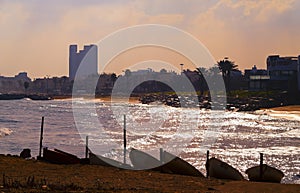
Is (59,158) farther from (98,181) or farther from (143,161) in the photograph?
(98,181)

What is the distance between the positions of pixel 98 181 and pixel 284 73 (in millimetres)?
106615

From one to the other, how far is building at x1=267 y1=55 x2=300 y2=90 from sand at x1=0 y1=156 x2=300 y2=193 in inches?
3779

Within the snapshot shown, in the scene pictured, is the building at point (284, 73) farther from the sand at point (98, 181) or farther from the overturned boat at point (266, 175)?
the sand at point (98, 181)

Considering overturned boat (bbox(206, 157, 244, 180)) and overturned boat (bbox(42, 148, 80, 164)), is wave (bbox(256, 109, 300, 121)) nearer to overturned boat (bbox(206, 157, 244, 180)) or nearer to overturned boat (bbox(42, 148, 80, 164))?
overturned boat (bbox(206, 157, 244, 180))

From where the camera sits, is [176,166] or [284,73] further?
[284,73]

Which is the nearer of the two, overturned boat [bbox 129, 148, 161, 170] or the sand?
the sand

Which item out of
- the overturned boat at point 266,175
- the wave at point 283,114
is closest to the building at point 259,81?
the wave at point 283,114

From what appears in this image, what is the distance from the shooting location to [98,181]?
1759 centimetres

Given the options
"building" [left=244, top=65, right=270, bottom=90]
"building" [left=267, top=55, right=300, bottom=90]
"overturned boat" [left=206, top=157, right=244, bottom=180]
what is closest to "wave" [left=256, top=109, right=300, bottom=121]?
"building" [left=267, top=55, right=300, bottom=90]

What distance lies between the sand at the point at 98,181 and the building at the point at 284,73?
3779 inches

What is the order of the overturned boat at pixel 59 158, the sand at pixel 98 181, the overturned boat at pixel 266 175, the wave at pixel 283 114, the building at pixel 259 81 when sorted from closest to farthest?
the sand at pixel 98 181 < the overturned boat at pixel 266 175 < the overturned boat at pixel 59 158 < the wave at pixel 283 114 < the building at pixel 259 81

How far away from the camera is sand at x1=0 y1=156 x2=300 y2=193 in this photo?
50.3 feet

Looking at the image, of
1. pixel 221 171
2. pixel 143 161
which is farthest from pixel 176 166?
pixel 221 171

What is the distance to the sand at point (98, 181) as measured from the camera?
15328 mm
